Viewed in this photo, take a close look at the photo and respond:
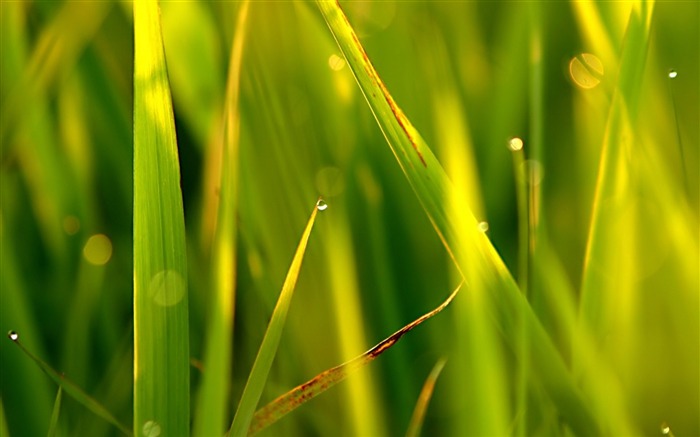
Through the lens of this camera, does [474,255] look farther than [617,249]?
No

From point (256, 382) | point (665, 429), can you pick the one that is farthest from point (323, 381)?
point (665, 429)

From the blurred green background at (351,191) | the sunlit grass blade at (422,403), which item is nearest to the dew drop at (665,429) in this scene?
the blurred green background at (351,191)

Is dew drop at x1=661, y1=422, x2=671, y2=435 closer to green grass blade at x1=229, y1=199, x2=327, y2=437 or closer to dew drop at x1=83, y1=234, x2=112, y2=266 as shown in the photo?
green grass blade at x1=229, y1=199, x2=327, y2=437

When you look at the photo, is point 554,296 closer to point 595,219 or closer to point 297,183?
point 595,219

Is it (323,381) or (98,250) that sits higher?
(98,250)

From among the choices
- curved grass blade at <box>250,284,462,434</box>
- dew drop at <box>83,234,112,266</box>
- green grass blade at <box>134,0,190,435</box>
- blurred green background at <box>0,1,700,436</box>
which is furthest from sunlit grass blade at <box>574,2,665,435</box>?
dew drop at <box>83,234,112,266</box>

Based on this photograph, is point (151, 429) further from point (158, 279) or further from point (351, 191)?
point (351, 191)

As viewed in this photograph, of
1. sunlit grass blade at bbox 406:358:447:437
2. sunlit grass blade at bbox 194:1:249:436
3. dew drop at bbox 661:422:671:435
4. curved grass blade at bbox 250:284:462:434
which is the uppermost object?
sunlit grass blade at bbox 194:1:249:436
